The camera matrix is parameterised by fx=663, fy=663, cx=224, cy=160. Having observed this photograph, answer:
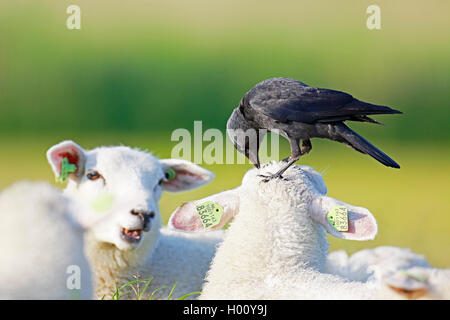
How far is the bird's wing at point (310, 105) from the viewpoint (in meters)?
2.67

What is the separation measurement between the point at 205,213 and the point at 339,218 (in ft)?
1.63

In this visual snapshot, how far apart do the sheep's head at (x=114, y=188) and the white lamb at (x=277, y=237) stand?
11.6 inches

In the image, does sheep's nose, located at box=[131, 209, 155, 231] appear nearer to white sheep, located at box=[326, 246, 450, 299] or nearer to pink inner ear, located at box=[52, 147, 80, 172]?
pink inner ear, located at box=[52, 147, 80, 172]

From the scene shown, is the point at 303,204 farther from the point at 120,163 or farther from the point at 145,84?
the point at 145,84

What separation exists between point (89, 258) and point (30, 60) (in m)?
5.19

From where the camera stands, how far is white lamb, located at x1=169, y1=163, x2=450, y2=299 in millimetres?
2354

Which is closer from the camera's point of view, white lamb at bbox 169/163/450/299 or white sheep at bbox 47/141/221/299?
white lamb at bbox 169/163/450/299

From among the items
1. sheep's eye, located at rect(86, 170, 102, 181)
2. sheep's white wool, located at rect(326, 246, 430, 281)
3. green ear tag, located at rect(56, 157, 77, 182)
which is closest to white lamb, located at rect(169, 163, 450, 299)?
sheep's eye, located at rect(86, 170, 102, 181)

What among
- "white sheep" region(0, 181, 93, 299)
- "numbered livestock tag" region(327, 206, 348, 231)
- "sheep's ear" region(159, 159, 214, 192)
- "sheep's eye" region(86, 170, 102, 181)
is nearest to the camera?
"numbered livestock tag" region(327, 206, 348, 231)

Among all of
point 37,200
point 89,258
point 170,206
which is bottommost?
point 170,206

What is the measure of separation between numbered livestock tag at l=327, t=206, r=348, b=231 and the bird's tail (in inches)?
13.0

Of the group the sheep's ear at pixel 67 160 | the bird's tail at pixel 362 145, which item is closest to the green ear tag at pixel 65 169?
the sheep's ear at pixel 67 160
